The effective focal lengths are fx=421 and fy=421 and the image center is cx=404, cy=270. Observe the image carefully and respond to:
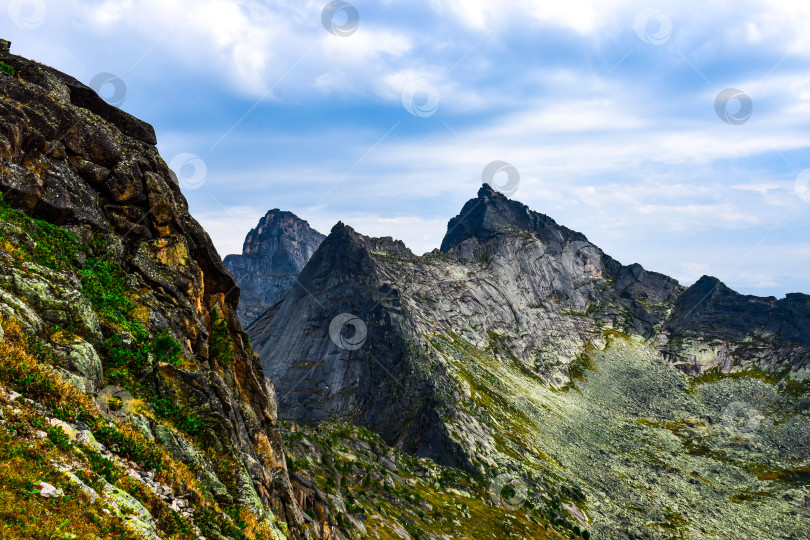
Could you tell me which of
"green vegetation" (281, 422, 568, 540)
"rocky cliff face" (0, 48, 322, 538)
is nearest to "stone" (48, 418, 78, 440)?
"rocky cliff face" (0, 48, 322, 538)

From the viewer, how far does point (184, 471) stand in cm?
1588

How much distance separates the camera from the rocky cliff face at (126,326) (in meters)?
13.6

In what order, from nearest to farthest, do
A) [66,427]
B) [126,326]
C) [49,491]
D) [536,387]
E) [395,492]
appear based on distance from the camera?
[49,491] → [66,427] → [126,326] → [395,492] → [536,387]

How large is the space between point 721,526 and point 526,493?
144ft

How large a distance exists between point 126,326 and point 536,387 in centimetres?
13204

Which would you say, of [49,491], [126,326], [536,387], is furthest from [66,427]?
[536,387]

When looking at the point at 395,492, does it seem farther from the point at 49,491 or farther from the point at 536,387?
the point at 536,387

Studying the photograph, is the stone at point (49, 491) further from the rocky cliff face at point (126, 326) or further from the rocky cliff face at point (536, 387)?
the rocky cliff face at point (536, 387)

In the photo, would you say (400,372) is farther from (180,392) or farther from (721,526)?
(180,392)

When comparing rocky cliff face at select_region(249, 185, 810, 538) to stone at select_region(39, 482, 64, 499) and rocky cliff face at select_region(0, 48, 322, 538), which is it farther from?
stone at select_region(39, 482, 64, 499)

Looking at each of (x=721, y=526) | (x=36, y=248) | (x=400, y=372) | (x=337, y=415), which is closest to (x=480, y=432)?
(x=400, y=372)

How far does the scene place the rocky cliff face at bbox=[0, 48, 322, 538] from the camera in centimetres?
1361

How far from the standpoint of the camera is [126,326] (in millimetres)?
19469

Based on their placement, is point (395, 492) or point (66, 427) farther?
point (395, 492)
